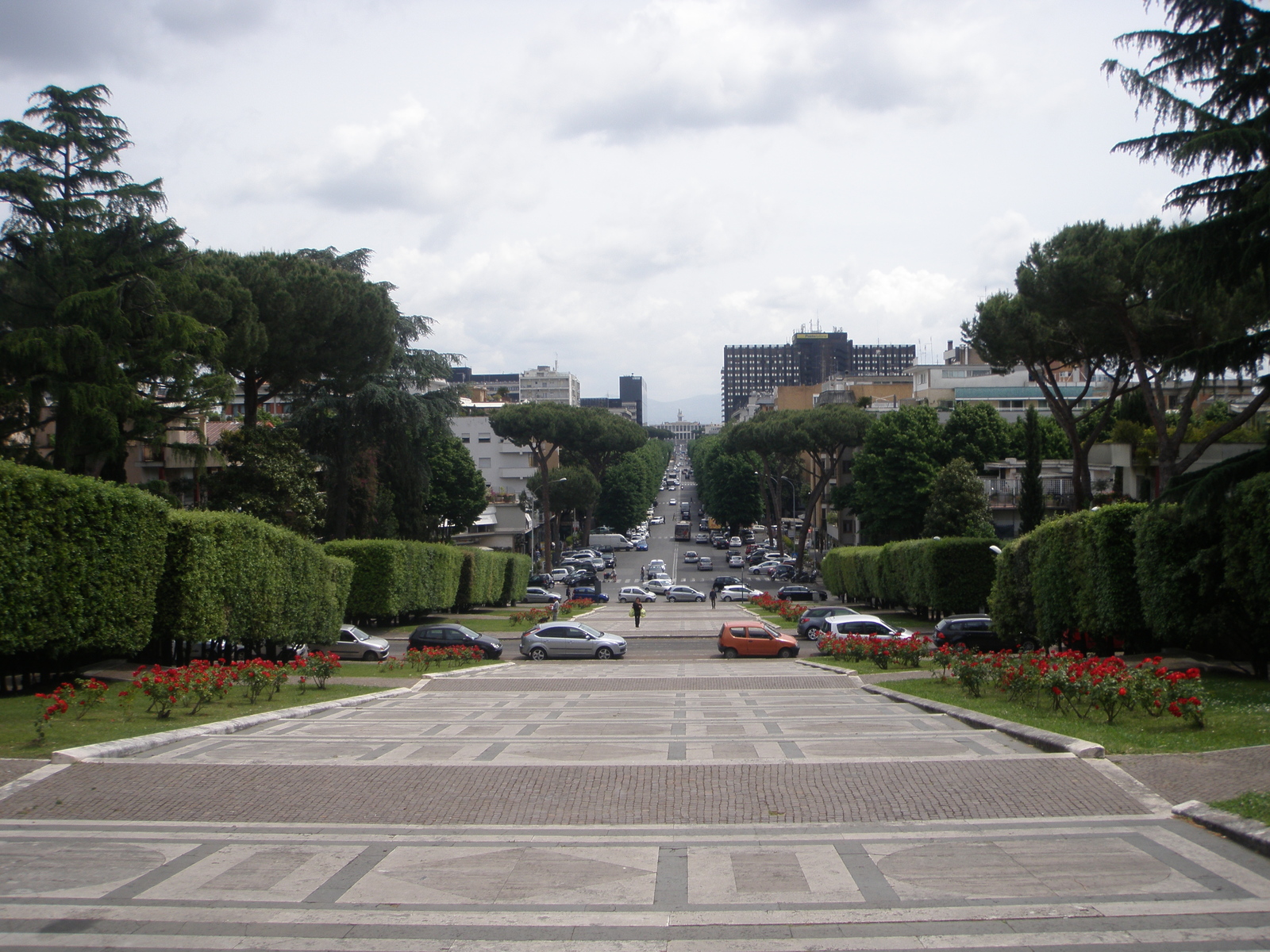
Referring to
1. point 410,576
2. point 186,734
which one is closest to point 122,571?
point 186,734

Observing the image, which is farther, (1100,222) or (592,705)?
(1100,222)

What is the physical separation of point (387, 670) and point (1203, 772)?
833 inches

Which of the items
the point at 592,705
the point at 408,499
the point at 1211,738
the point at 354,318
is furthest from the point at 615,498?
the point at 1211,738

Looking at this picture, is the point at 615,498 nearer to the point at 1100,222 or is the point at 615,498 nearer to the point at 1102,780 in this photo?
the point at 1100,222

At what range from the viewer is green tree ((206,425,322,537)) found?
42188mm

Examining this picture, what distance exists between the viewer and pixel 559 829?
8.94 m

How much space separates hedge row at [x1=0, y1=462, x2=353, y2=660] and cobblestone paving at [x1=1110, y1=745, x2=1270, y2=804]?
55.4 feet

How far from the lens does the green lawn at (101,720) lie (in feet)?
41.0

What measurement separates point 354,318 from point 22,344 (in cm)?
1572

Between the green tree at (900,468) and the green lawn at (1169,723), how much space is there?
48133 millimetres

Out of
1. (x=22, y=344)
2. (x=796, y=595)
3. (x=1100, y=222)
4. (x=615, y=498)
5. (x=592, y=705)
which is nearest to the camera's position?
(x=592, y=705)

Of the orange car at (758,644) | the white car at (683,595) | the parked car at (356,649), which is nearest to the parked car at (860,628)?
the orange car at (758,644)

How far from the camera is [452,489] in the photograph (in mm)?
78000

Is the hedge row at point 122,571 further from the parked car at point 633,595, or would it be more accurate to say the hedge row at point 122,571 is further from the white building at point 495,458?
the white building at point 495,458
